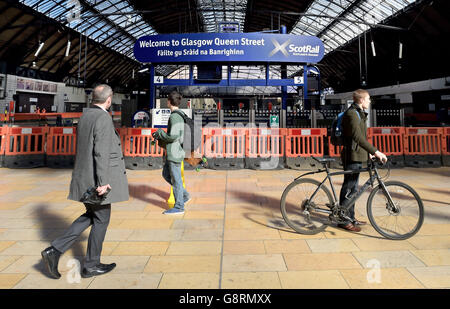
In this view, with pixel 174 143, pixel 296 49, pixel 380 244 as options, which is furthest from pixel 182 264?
pixel 296 49

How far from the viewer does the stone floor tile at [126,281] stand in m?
2.49

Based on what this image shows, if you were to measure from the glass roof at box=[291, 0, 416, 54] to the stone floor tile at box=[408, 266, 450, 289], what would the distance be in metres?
19.2

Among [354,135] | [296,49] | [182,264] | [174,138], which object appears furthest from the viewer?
[296,49]

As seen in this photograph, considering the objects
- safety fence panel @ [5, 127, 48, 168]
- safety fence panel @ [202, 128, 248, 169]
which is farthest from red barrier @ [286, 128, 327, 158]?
safety fence panel @ [5, 127, 48, 168]

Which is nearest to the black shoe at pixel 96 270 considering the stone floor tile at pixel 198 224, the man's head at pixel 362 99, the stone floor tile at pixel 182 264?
the stone floor tile at pixel 182 264

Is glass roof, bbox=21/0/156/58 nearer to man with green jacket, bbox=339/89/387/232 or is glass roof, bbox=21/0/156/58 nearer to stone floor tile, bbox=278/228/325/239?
man with green jacket, bbox=339/89/387/232

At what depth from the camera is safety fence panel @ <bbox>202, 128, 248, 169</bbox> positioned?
888 cm

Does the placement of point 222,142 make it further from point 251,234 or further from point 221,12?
point 221,12

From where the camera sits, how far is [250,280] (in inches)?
102

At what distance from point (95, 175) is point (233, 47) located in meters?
11.5

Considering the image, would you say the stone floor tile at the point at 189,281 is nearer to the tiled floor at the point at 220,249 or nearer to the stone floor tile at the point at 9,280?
the tiled floor at the point at 220,249
